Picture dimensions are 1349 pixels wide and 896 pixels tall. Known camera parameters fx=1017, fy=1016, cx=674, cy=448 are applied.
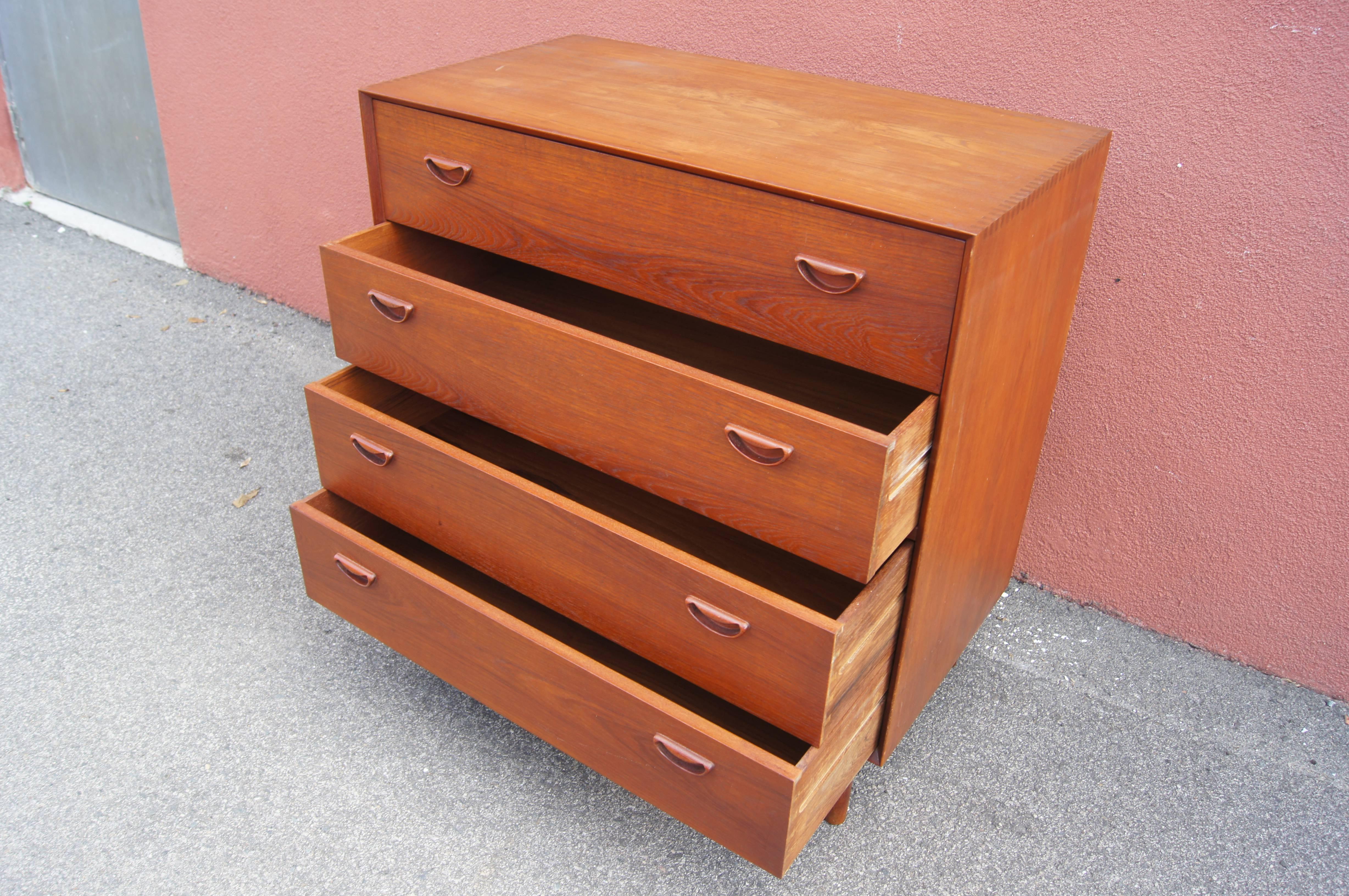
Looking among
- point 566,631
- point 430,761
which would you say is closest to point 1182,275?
point 566,631

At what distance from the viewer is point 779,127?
1176 mm

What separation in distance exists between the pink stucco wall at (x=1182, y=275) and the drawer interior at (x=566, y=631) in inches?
26.8

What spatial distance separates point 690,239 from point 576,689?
527 mm

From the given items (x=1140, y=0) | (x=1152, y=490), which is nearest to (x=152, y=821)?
(x=1152, y=490)

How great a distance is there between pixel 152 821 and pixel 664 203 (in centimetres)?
99

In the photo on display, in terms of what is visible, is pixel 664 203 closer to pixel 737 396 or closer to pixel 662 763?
pixel 737 396

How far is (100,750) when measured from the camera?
136 centimetres

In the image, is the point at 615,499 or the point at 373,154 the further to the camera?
the point at 615,499

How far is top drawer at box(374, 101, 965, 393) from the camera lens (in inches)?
38.2

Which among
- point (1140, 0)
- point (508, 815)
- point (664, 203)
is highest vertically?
point (1140, 0)

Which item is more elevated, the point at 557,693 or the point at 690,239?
the point at 690,239

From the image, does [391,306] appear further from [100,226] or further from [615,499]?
[100,226]

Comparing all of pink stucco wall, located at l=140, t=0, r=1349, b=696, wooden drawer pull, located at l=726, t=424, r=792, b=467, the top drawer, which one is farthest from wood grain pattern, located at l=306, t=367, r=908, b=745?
pink stucco wall, located at l=140, t=0, r=1349, b=696

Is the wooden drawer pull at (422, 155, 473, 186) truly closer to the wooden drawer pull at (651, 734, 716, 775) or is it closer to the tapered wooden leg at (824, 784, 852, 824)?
the wooden drawer pull at (651, 734, 716, 775)
